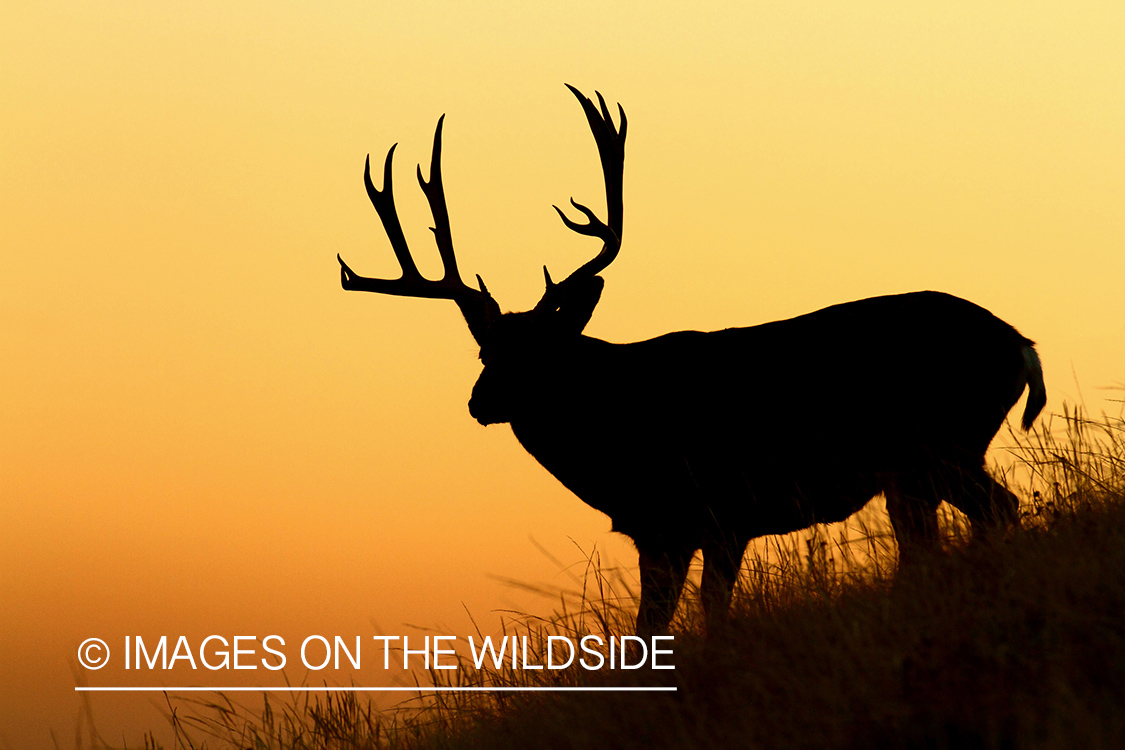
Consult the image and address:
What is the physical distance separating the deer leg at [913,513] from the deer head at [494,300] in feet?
7.20

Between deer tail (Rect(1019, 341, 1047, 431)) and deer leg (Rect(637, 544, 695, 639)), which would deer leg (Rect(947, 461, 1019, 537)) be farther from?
deer leg (Rect(637, 544, 695, 639))

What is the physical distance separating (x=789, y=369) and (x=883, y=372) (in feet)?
1.73

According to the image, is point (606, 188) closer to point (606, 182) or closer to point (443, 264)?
point (606, 182)

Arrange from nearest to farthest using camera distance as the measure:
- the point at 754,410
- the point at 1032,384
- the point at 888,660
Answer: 1. the point at 888,660
2. the point at 1032,384
3. the point at 754,410

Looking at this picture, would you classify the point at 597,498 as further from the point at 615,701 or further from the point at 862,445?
the point at 615,701

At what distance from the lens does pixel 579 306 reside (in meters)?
7.58

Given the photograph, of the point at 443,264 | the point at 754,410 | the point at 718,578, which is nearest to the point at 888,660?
the point at 718,578

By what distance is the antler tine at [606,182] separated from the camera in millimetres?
8195

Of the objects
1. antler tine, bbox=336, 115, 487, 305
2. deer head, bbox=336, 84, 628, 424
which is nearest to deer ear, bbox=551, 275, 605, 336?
deer head, bbox=336, 84, 628, 424

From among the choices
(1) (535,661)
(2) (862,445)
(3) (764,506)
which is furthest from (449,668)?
(2) (862,445)

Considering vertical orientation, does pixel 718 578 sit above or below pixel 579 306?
below

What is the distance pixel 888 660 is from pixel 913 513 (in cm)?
244

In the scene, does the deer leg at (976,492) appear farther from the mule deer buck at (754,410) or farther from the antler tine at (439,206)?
the antler tine at (439,206)

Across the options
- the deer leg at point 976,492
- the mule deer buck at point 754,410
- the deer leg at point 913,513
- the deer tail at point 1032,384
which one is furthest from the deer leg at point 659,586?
the deer tail at point 1032,384
